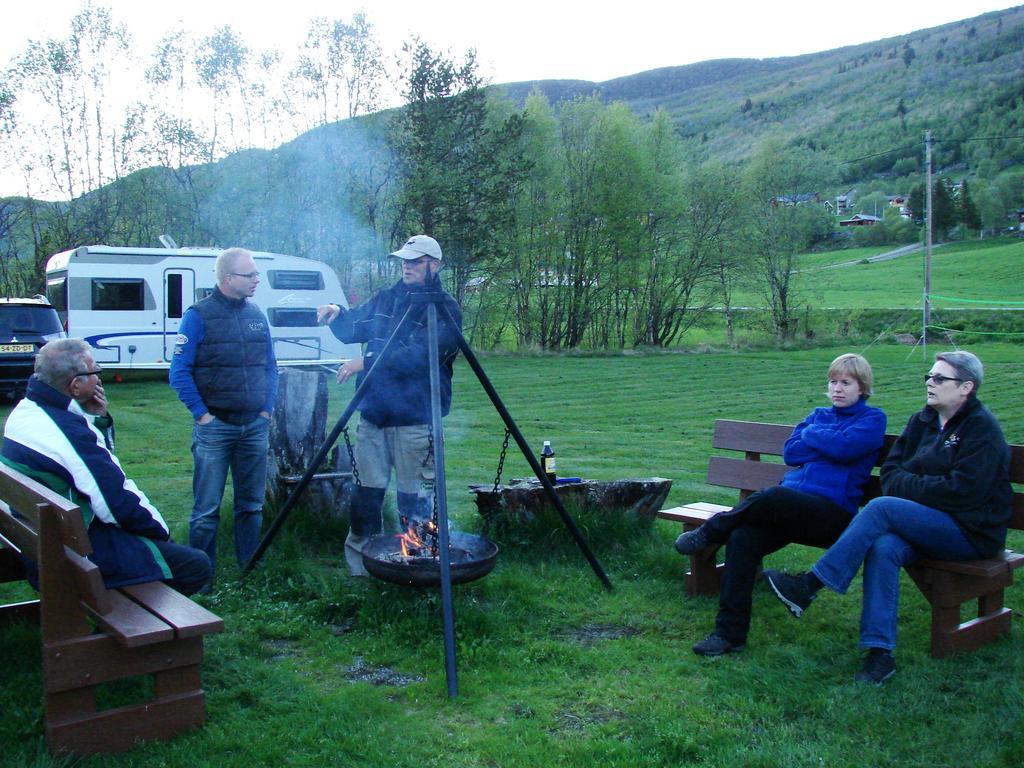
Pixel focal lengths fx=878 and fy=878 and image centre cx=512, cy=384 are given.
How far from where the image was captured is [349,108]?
28125 millimetres

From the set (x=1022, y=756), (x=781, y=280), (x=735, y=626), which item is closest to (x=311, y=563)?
(x=735, y=626)

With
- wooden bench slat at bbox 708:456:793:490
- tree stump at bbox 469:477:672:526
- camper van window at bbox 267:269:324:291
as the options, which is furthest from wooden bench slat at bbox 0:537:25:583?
camper van window at bbox 267:269:324:291

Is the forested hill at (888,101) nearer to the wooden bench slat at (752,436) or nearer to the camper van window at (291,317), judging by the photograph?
the camper van window at (291,317)

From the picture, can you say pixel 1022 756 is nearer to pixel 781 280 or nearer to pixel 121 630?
pixel 121 630

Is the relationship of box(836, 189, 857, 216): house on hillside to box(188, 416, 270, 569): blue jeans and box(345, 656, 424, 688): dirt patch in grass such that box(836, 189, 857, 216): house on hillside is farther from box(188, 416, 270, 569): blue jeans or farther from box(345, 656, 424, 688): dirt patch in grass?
box(345, 656, 424, 688): dirt patch in grass

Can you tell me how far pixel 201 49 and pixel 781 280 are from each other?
21.0 metres

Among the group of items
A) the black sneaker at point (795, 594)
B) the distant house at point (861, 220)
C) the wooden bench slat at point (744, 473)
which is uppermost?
the distant house at point (861, 220)

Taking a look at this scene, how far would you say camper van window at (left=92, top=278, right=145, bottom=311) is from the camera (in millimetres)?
16531

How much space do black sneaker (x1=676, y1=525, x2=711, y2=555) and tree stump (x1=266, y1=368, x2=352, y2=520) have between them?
2279mm

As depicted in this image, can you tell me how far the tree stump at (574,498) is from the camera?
17.4 feet

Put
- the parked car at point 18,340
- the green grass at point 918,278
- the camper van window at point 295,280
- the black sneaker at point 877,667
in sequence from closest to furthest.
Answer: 1. the black sneaker at point 877,667
2. the parked car at point 18,340
3. the camper van window at point 295,280
4. the green grass at point 918,278

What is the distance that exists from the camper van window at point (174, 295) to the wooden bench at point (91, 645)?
14770 millimetres

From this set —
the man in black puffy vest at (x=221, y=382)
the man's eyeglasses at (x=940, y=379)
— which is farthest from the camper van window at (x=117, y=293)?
the man's eyeglasses at (x=940, y=379)

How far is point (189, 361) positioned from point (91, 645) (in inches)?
77.8
